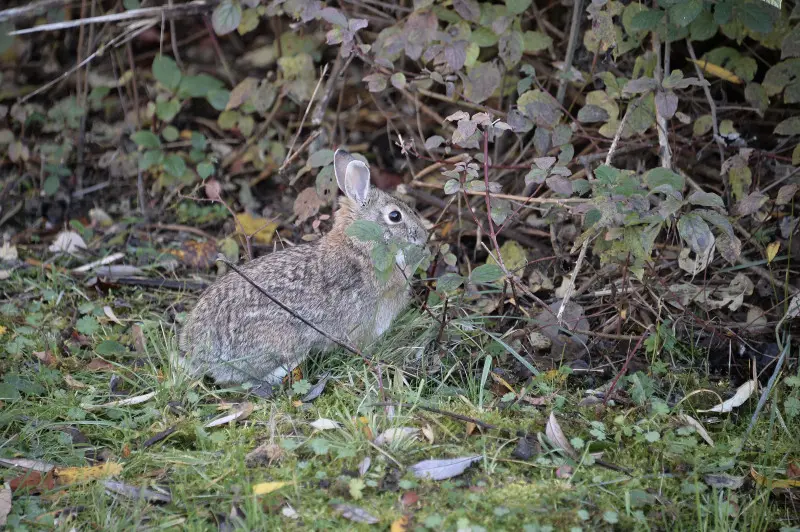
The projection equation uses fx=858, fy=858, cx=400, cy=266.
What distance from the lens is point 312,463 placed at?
407 cm

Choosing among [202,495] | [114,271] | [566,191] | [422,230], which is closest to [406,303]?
[422,230]

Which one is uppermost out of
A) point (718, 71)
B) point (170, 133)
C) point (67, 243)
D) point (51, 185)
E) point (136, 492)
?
point (718, 71)

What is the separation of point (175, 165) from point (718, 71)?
14.5 ft

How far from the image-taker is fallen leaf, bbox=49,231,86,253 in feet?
22.9

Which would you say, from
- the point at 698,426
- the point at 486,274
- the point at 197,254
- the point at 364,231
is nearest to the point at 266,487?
the point at 364,231

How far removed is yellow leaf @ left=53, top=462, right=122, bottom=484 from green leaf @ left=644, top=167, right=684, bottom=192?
10.2 feet

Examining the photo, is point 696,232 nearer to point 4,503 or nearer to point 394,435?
point 394,435

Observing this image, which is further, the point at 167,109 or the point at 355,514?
the point at 167,109

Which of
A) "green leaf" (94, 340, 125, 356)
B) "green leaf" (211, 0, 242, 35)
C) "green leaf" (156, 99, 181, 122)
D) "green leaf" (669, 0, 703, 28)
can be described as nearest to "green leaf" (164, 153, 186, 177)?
"green leaf" (156, 99, 181, 122)

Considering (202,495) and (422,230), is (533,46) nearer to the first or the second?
(422,230)

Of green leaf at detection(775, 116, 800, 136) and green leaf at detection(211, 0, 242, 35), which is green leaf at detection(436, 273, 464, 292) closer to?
green leaf at detection(775, 116, 800, 136)

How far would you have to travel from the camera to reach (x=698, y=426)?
455 cm

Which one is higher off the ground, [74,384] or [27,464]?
[27,464]

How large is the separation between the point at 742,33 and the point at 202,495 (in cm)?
449
